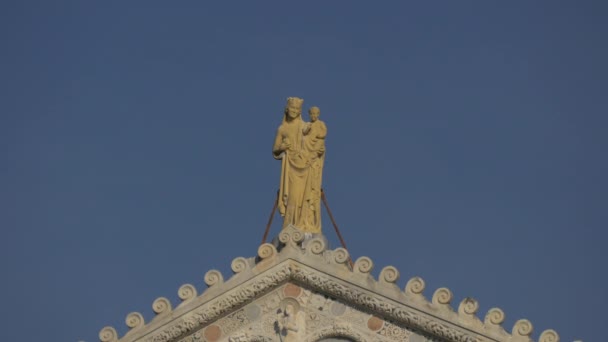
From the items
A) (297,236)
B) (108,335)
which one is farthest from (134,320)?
(297,236)

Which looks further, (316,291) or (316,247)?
(316,247)

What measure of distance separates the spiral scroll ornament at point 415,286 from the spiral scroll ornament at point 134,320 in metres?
4.75

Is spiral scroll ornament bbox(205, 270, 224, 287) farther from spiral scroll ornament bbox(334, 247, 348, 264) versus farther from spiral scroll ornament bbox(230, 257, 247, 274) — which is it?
spiral scroll ornament bbox(334, 247, 348, 264)

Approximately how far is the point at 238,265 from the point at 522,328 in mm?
5254

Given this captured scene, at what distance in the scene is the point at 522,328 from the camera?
42.8 metres

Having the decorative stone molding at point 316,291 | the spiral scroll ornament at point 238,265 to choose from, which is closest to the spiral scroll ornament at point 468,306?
the decorative stone molding at point 316,291

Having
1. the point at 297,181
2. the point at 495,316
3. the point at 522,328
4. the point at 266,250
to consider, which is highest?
the point at 297,181

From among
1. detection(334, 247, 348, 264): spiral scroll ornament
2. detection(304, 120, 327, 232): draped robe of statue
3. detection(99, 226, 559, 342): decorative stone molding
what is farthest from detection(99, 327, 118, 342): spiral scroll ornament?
detection(304, 120, 327, 232): draped robe of statue

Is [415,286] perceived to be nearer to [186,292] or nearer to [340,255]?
[340,255]

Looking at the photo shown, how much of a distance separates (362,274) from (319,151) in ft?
A: 10.8

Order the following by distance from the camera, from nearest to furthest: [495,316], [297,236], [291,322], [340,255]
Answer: [495,316] < [291,322] < [340,255] < [297,236]

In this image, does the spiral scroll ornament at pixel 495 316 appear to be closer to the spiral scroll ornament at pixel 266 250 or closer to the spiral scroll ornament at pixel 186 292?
the spiral scroll ornament at pixel 266 250

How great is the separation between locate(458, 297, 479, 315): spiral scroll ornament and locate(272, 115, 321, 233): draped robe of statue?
371cm

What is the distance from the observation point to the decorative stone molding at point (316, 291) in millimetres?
43375
